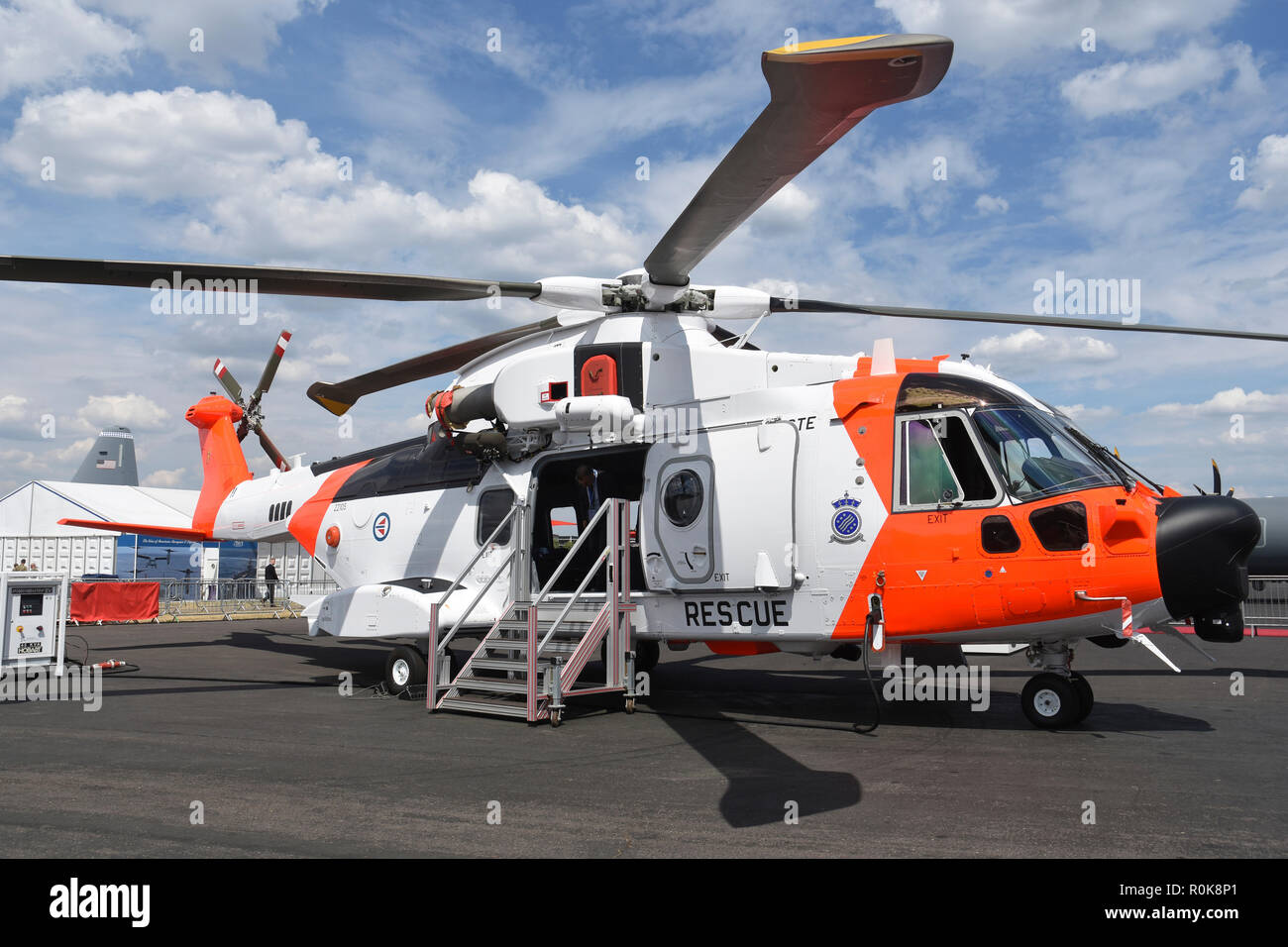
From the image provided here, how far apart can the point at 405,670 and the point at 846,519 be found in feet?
20.2

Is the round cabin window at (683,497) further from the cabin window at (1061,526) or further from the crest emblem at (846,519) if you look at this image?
the cabin window at (1061,526)

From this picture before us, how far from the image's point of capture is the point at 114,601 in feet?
85.9

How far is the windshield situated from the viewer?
8172 millimetres

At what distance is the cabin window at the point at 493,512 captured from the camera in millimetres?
11609

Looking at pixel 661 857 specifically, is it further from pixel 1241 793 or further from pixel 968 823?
pixel 1241 793

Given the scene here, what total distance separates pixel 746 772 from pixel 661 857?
2.30 meters

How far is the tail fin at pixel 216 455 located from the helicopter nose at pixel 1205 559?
16.0 m

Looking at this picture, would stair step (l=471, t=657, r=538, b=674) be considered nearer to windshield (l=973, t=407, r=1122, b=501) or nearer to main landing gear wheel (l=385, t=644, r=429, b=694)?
main landing gear wheel (l=385, t=644, r=429, b=694)

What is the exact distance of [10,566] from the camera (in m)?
32.3

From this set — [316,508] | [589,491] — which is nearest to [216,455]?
[316,508]

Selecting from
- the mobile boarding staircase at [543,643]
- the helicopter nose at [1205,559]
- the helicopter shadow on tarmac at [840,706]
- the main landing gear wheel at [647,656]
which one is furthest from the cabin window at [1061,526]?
the main landing gear wheel at [647,656]


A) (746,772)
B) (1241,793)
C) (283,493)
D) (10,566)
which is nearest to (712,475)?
(746,772)

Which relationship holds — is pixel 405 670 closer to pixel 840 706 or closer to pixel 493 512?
pixel 493 512
